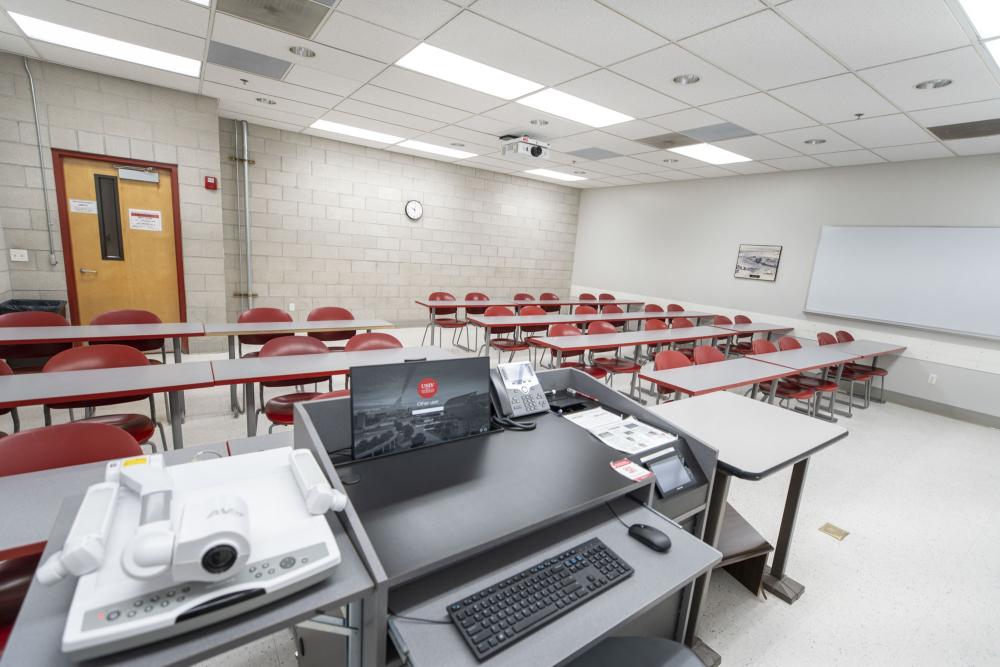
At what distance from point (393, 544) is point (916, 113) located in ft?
16.7

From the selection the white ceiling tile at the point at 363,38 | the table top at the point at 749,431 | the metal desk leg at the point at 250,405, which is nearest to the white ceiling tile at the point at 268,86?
the white ceiling tile at the point at 363,38

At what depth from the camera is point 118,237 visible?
4.80 meters

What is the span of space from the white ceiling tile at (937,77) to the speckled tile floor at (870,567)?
2834mm

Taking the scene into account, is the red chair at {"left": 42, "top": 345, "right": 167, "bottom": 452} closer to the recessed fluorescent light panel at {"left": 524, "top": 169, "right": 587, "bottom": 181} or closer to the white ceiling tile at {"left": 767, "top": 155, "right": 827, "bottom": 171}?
the recessed fluorescent light panel at {"left": 524, "top": 169, "right": 587, "bottom": 181}

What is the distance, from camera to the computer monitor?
1189 mm

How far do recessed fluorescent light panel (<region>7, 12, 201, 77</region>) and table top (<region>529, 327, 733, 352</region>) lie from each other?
402 centimetres

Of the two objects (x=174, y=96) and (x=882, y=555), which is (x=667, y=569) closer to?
(x=882, y=555)

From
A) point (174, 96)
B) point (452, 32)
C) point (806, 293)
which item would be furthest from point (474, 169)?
point (806, 293)

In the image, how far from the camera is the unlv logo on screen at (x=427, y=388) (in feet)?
4.17

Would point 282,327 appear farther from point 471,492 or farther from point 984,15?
point 984,15

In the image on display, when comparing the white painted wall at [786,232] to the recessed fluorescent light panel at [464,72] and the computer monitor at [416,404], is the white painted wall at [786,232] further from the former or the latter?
the computer monitor at [416,404]

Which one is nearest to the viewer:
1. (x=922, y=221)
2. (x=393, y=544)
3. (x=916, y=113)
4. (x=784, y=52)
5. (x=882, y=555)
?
(x=393, y=544)

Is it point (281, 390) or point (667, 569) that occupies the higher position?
point (667, 569)

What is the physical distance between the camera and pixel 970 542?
8.43 ft
